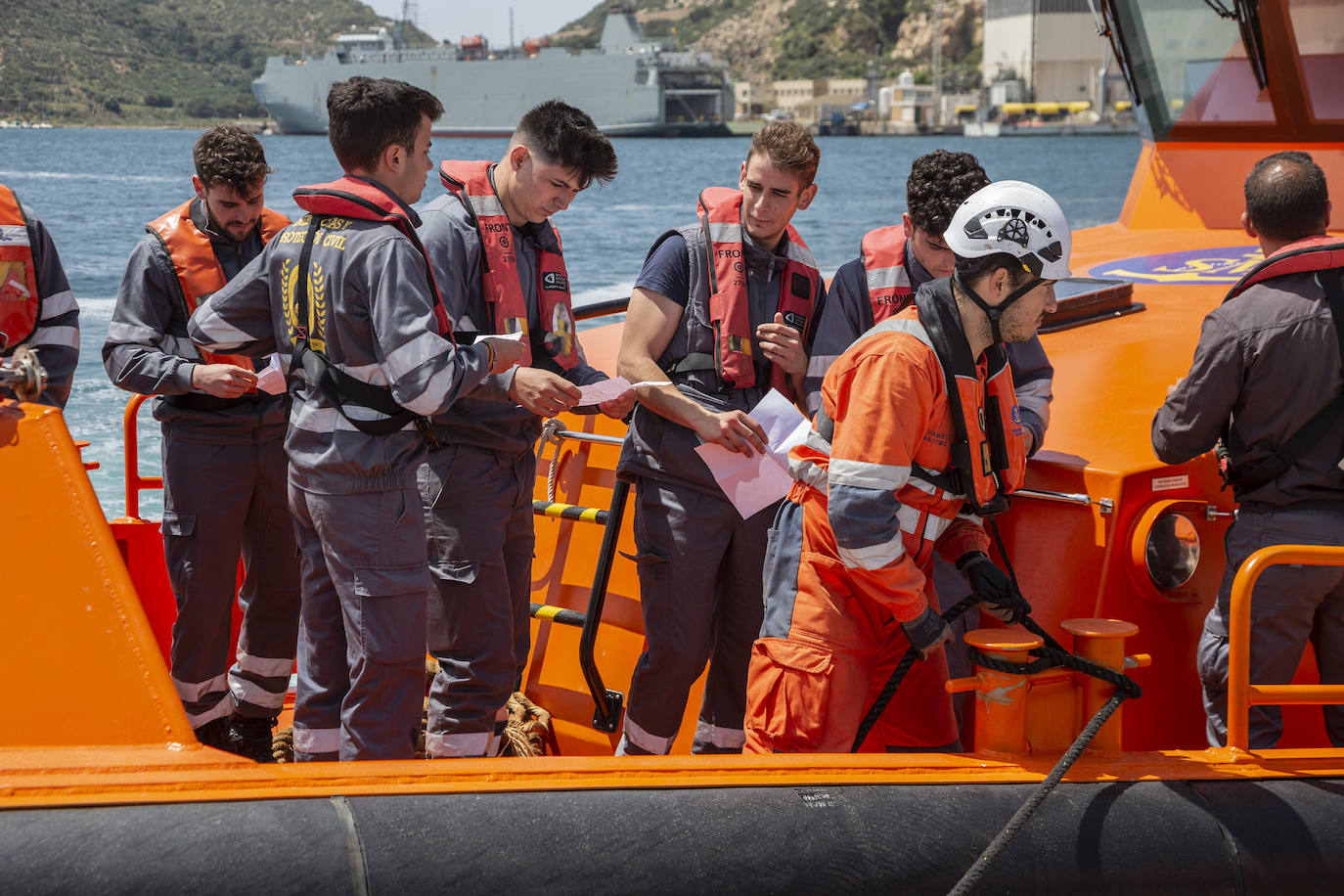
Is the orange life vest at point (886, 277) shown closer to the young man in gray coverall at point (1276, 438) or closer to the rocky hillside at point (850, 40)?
the young man in gray coverall at point (1276, 438)

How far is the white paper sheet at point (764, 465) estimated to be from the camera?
10.3 feet

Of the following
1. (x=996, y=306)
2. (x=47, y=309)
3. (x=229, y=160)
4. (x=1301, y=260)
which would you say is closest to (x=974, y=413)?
(x=996, y=306)

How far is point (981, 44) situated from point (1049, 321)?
128 meters

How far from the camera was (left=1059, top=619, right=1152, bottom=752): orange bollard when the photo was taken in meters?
2.52

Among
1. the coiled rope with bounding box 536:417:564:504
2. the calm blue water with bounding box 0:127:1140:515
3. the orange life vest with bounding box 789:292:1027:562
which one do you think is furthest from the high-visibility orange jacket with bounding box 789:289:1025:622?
the calm blue water with bounding box 0:127:1140:515

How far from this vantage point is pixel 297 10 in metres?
45.6

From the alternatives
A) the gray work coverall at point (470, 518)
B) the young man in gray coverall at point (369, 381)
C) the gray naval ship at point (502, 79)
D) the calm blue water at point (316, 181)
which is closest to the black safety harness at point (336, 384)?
the young man in gray coverall at point (369, 381)

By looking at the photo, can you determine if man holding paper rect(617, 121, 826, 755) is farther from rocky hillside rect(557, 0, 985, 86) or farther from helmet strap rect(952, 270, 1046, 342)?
rocky hillside rect(557, 0, 985, 86)

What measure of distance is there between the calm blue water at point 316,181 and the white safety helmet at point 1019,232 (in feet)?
9.26

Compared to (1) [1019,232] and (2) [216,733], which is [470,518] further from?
(1) [1019,232]

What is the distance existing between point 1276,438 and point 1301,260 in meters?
0.39

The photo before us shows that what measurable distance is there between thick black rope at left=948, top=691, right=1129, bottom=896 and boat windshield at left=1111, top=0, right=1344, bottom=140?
12.1ft

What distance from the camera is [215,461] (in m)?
3.76

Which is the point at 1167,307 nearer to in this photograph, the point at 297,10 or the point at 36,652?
the point at 36,652
